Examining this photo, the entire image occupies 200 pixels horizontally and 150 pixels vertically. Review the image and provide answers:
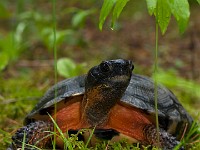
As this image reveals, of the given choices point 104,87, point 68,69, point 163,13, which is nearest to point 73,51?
point 68,69

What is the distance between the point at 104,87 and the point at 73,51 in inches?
205

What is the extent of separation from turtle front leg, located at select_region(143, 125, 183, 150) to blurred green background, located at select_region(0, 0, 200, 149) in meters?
0.89

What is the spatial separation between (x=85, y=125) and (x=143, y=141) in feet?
1.27

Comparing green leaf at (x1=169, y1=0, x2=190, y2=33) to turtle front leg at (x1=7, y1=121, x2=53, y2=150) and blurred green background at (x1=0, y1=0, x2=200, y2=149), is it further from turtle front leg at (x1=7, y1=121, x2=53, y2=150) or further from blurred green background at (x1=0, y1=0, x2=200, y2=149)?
turtle front leg at (x1=7, y1=121, x2=53, y2=150)

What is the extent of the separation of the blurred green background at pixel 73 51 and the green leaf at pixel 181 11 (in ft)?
0.94

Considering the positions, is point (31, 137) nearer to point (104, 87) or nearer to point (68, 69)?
point (104, 87)

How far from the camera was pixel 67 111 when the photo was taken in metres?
2.92

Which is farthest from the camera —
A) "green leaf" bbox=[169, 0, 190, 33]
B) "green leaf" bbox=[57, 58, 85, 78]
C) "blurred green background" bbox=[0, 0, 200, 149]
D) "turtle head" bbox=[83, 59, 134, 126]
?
"green leaf" bbox=[57, 58, 85, 78]

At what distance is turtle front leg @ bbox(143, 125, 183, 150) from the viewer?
8.85ft

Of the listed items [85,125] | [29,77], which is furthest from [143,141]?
[29,77]

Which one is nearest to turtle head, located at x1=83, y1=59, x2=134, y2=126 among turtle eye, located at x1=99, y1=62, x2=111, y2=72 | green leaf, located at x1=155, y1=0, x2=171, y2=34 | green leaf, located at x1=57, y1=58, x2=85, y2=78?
turtle eye, located at x1=99, y1=62, x2=111, y2=72

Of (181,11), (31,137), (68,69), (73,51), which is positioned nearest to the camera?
(181,11)

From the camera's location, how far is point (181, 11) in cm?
203

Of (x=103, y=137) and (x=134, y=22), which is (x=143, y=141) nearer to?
(x=103, y=137)
